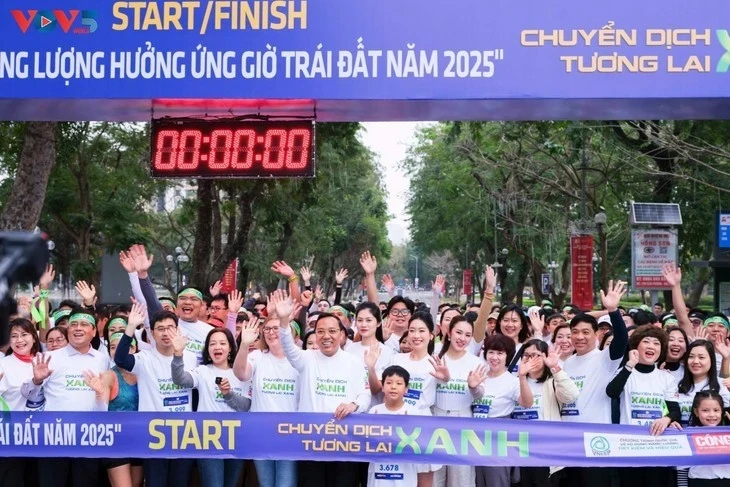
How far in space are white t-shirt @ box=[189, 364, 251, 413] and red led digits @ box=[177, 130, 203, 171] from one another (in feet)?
8.24

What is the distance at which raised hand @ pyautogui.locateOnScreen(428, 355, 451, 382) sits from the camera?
24.0ft

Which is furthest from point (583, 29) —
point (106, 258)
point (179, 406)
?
point (106, 258)

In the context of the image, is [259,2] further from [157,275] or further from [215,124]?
[157,275]

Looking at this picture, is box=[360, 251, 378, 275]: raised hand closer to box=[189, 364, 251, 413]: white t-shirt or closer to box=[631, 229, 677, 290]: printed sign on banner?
box=[189, 364, 251, 413]: white t-shirt

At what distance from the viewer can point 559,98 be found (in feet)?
28.1

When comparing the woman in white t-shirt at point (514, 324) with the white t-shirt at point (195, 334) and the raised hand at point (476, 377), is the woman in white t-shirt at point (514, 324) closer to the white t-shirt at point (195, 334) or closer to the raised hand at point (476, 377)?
the raised hand at point (476, 377)

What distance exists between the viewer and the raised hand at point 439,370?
732 cm

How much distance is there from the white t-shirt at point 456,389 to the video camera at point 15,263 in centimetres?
530

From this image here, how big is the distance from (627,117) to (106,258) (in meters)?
19.4

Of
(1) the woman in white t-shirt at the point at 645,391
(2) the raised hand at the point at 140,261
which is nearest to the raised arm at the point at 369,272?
(2) the raised hand at the point at 140,261

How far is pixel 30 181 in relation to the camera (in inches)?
463

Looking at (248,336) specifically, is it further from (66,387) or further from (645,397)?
(645,397)

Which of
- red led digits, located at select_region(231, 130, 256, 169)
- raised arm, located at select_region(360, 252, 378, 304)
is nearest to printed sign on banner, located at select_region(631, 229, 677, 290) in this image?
raised arm, located at select_region(360, 252, 378, 304)

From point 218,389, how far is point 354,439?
3.72 ft
